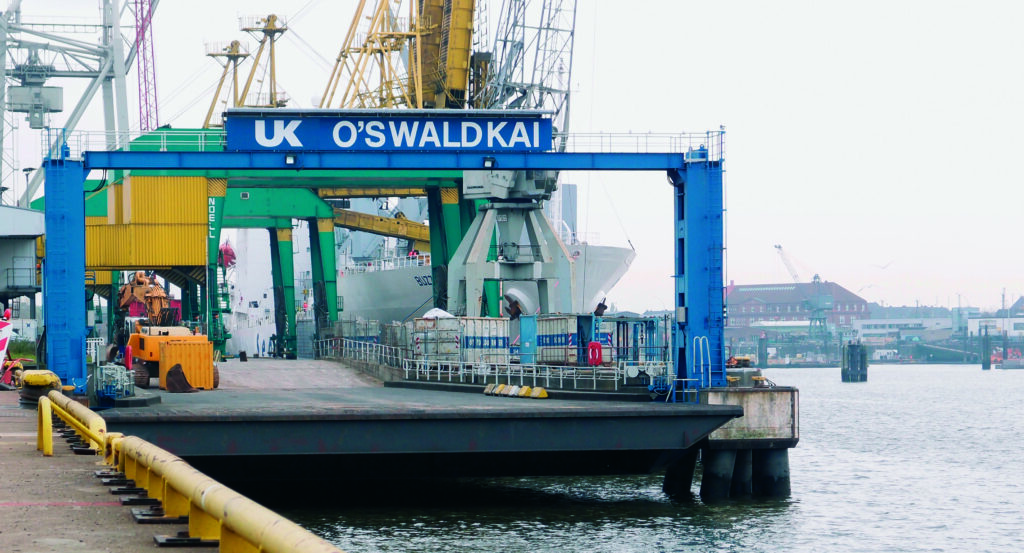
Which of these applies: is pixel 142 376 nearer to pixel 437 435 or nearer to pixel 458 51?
pixel 437 435

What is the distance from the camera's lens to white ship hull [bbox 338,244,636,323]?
9931 cm

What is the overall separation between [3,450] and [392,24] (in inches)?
2400

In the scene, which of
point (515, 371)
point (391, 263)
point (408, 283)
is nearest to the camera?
point (515, 371)

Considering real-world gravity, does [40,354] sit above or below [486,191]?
below

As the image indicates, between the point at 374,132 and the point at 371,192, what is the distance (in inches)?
1791

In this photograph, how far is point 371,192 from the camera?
82.4 m

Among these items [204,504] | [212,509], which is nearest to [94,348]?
[204,504]

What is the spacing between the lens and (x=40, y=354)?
56562 millimetres

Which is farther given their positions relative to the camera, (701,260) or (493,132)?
(493,132)

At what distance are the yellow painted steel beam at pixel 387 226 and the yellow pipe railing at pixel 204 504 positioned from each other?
72.3m

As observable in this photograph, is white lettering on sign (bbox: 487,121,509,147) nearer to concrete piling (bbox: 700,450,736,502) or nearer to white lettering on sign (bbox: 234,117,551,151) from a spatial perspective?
white lettering on sign (bbox: 234,117,551,151)

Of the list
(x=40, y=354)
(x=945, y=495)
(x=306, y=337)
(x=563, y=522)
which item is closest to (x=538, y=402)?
(x=563, y=522)

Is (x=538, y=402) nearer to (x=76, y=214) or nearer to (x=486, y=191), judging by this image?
(x=76, y=214)

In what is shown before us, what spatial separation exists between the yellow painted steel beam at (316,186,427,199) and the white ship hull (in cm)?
1199
